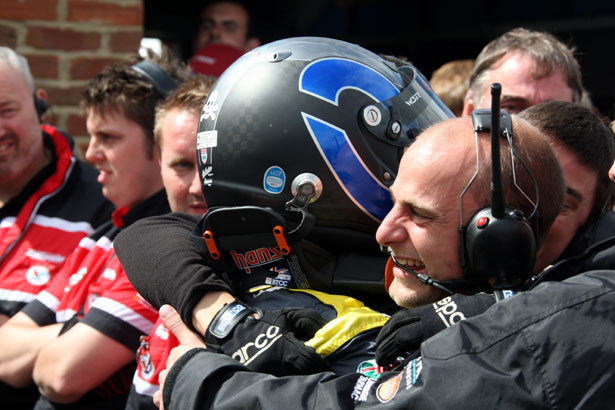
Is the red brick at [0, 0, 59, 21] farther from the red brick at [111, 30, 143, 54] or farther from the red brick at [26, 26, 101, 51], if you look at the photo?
the red brick at [111, 30, 143, 54]

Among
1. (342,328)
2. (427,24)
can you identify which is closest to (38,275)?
(342,328)

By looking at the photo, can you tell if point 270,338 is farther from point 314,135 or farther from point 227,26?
point 227,26

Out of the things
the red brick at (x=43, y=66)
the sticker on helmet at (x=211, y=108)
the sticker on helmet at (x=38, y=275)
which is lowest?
the sticker on helmet at (x=38, y=275)

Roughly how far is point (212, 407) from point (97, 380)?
3.79ft

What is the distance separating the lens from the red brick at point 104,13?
411 centimetres

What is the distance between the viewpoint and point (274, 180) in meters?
1.85

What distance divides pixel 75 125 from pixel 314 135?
9.24 ft

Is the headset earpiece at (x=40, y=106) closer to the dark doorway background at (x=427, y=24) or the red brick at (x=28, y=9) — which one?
the red brick at (x=28, y=9)

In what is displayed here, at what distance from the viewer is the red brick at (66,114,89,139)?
4266mm

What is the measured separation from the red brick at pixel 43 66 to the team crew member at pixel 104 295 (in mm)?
934

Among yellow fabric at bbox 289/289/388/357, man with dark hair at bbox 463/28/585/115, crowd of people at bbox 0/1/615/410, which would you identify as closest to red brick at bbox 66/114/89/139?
crowd of people at bbox 0/1/615/410

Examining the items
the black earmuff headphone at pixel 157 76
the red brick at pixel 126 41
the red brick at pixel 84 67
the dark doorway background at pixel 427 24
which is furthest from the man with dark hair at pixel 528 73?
the dark doorway background at pixel 427 24

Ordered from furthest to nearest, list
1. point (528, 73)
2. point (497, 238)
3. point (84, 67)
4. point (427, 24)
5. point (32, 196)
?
1. point (427, 24)
2. point (84, 67)
3. point (32, 196)
4. point (528, 73)
5. point (497, 238)

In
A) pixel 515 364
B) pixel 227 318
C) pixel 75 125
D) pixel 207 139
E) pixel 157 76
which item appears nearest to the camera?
pixel 515 364
